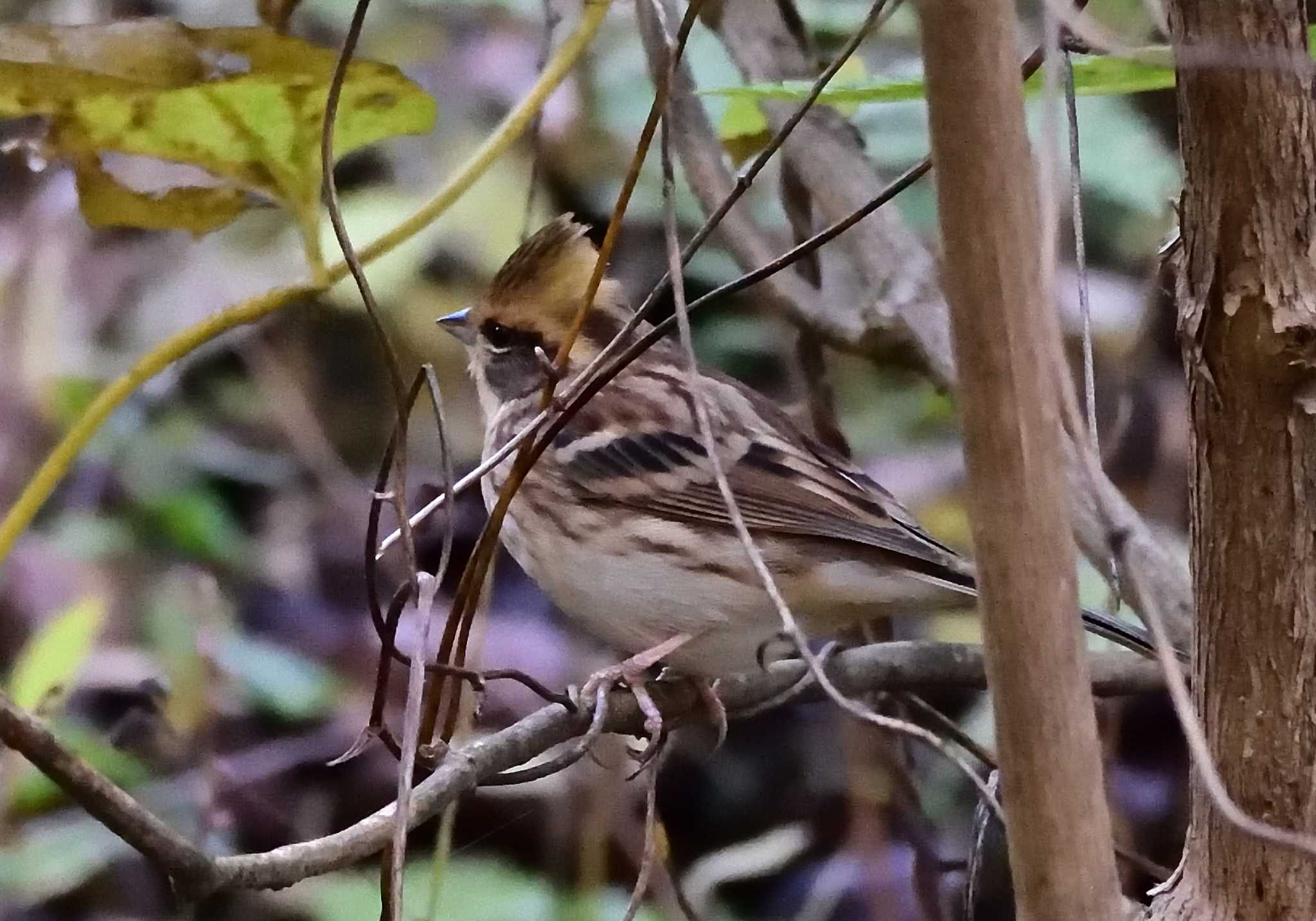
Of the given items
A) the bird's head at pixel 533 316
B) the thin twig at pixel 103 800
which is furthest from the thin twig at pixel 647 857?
the bird's head at pixel 533 316

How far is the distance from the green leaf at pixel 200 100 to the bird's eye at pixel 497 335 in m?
0.63

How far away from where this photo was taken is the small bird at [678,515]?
1835 mm

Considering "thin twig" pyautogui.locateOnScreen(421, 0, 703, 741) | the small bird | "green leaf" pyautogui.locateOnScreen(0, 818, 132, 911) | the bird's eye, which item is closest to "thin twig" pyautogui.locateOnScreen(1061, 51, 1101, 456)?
"thin twig" pyautogui.locateOnScreen(421, 0, 703, 741)

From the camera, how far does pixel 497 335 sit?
209 centimetres

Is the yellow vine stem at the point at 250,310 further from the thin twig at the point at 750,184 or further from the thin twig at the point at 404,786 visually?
the thin twig at the point at 404,786

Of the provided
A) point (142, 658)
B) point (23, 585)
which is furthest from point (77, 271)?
point (142, 658)

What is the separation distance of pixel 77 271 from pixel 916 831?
237 cm

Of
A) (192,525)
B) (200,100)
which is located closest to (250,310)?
(200,100)

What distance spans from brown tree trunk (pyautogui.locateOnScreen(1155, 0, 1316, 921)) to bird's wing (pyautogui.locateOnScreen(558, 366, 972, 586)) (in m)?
0.93

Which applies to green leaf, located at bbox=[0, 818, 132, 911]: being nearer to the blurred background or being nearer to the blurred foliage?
the blurred background

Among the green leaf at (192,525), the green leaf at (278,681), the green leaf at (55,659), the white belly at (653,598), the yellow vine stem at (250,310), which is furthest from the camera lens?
the green leaf at (192,525)

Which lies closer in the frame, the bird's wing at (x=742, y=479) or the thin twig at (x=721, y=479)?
the thin twig at (x=721, y=479)

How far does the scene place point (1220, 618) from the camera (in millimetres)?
905

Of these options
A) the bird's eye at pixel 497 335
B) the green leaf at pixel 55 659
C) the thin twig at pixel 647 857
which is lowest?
the green leaf at pixel 55 659
